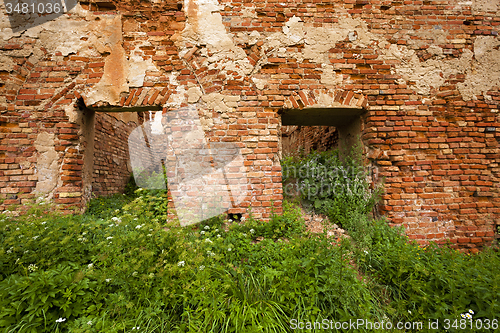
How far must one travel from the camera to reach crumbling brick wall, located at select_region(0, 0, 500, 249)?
11.3 ft

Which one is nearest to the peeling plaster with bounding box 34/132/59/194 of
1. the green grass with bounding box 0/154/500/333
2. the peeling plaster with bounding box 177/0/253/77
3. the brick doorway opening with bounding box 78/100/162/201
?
the brick doorway opening with bounding box 78/100/162/201

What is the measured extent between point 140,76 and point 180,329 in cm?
354

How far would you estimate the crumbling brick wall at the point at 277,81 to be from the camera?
3438 millimetres

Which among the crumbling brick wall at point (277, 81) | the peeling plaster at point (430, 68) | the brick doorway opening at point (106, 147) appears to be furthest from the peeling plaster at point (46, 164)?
the peeling plaster at point (430, 68)

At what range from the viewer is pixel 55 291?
1757 mm

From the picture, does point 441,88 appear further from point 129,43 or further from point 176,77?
point 129,43

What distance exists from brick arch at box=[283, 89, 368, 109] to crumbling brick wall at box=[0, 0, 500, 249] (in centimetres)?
2

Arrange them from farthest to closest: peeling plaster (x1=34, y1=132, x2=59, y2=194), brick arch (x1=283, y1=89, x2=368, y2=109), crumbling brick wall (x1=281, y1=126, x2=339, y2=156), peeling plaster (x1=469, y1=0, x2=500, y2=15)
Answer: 1. crumbling brick wall (x1=281, y1=126, x2=339, y2=156)
2. peeling plaster (x1=469, y1=0, x2=500, y2=15)
3. brick arch (x1=283, y1=89, x2=368, y2=109)
4. peeling plaster (x1=34, y1=132, x2=59, y2=194)

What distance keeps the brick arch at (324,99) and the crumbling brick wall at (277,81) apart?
0.7 inches

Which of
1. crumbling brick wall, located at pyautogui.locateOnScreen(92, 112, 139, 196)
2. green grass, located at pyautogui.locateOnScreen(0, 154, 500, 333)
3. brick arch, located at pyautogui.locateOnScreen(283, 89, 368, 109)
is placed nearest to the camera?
green grass, located at pyautogui.locateOnScreen(0, 154, 500, 333)

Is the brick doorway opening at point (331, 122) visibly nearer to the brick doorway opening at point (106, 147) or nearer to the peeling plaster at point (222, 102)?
the peeling plaster at point (222, 102)

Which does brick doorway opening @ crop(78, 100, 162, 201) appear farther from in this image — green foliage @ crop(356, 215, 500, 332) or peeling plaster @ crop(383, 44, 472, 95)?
peeling plaster @ crop(383, 44, 472, 95)

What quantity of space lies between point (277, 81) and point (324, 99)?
0.83 m

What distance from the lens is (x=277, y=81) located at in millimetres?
3508
